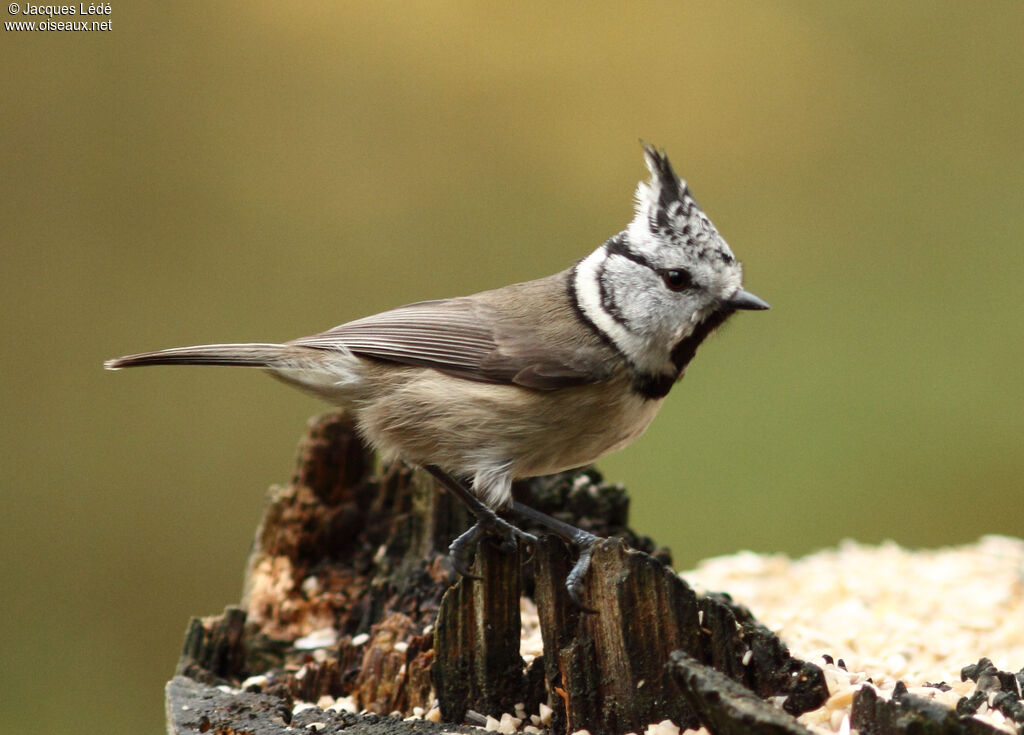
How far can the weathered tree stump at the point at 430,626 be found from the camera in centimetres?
219

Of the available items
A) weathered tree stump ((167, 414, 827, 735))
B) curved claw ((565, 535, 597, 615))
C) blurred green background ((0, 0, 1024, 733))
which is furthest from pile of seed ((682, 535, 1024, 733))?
blurred green background ((0, 0, 1024, 733))

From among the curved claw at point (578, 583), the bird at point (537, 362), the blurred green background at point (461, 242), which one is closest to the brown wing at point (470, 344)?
the bird at point (537, 362)

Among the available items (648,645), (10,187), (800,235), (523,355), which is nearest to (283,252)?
(10,187)

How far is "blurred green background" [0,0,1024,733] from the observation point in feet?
20.1

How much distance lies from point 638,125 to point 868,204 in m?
1.69

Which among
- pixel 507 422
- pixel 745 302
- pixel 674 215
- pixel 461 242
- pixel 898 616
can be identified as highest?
pixel 461 242

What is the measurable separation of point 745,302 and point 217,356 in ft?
5.14

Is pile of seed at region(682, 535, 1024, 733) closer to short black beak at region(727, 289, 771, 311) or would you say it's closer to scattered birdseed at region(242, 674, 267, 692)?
short black beak at region(727, 289, 771, 311)

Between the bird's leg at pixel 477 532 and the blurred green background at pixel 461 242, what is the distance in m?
3.18

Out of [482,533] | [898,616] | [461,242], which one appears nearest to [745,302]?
[482,533]

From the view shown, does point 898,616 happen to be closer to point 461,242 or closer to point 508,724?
point 508,724

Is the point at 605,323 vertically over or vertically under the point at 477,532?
over

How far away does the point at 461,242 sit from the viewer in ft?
22.1

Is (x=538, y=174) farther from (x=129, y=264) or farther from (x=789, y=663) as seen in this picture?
(x=789, y=663)
